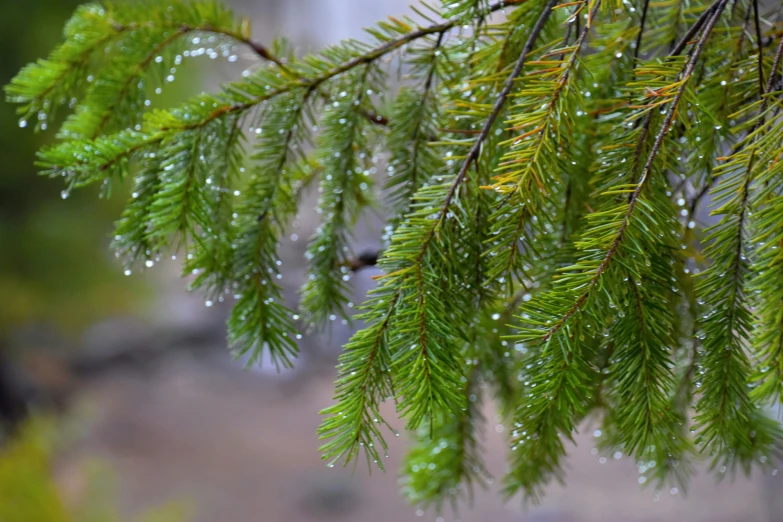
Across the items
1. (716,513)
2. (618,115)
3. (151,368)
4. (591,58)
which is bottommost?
(716,513)

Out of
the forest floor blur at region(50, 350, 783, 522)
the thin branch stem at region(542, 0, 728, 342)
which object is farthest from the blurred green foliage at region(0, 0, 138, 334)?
the thin branch stem at region(542, 0, 728, 342)

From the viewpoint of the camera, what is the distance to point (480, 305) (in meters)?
0.48

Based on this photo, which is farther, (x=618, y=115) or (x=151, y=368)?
(x=151, y=368)

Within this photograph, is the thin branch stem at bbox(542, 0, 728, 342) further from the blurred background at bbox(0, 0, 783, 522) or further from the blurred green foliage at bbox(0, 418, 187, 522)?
the blurred green foliage at bbox(0, 418, 187, 522)

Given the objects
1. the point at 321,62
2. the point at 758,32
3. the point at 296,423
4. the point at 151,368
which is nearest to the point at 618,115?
the point at 758,32

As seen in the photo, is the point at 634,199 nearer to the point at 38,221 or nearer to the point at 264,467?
the point at 38,221

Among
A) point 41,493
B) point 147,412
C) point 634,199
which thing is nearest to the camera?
point 634,199

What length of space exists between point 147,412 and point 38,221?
1206mm

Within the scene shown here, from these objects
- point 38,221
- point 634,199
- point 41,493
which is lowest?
point 41,493

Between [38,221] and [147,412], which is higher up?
[38,221]

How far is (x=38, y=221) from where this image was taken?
240 centimetres

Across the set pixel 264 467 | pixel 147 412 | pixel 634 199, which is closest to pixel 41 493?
pixel 264 467

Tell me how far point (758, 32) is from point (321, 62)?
0.34 meters

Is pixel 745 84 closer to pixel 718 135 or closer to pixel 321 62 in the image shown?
pixel 718 135
